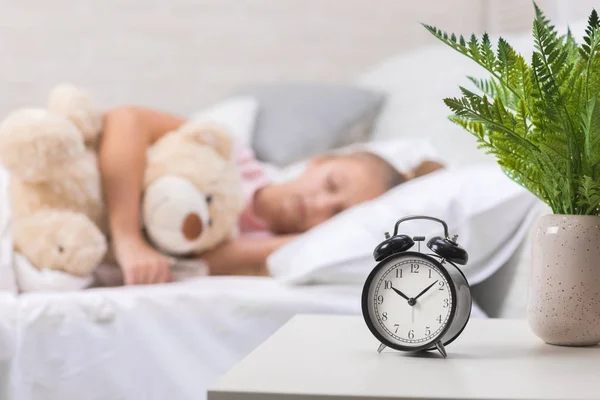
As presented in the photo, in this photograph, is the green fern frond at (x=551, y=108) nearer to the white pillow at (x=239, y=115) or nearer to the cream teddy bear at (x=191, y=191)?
the cream teddy bear at (x=191, y=191)

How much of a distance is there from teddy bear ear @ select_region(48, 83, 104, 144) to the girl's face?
0.41 metres

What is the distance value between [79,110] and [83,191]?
0.18 m

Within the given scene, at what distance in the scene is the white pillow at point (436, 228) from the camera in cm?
133

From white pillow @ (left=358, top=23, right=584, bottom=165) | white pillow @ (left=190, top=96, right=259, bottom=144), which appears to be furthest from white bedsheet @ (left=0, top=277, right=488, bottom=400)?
white pillow @ (left=190, top=96, right=259, bottom=144)

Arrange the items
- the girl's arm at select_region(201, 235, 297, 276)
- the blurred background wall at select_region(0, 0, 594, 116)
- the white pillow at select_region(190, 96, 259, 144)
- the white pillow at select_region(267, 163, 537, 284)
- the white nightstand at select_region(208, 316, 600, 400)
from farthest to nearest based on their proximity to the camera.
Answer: the blurred background wall at select_region(0, 0, 594, 116)
the white pillow at select_region(190, 96, 259, 144)
the girl's arm at select_region(201, 235, 297, 276)
the white pillow at select_region(267, 163, 537, 284)
the white nightstand at select_region(208, 316, 600, 400)

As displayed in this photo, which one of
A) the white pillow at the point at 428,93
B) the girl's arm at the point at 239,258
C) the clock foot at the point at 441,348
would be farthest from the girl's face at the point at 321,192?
the clock foot at the point at 441,348

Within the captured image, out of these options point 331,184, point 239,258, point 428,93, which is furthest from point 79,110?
point 428,93

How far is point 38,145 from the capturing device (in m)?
1.38

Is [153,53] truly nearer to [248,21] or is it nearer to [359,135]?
[248,21]

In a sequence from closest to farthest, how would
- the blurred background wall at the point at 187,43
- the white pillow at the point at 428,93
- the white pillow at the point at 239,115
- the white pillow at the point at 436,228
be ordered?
the white pillow at the point at 436,228, the white pillow at the point at 428,93, the white pillow at the point at 239,115, the blurred background wall at the point at 187,43

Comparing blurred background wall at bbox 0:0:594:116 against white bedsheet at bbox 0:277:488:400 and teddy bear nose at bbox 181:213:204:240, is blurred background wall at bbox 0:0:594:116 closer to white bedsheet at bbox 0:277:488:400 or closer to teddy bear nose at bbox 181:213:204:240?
teddy bear nose at bbox 181:213:204:240

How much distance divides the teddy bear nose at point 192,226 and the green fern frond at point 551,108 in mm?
779

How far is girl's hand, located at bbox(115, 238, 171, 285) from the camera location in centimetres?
141

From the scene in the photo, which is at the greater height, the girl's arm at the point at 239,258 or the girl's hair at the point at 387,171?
the girl's hair at the point at 387,171
